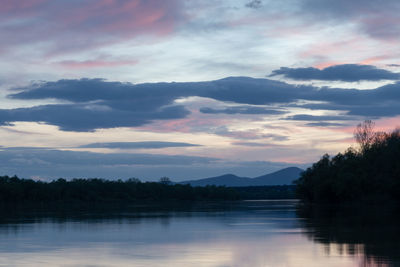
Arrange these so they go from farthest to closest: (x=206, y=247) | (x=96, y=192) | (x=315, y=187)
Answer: (x=96, y=192)
(x=315, y=187)
(x=206, y=247)

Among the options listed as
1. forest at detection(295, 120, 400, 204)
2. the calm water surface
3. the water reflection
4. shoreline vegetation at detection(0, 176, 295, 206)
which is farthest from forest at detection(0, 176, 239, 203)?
the water reflection

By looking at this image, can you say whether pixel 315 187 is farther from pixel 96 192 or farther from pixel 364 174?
pixel 96 192

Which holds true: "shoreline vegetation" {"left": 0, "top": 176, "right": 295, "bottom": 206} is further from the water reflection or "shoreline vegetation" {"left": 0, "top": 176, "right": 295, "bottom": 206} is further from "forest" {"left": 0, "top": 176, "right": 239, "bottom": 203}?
the water reflection

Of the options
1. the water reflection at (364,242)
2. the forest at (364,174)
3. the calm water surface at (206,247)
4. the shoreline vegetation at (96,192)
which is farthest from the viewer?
the shoreline vegetation at (96,192)

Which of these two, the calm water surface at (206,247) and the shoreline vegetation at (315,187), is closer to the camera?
the calm water surface at (206,247)

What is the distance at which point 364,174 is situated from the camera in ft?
273

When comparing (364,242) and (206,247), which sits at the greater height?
(364,242)

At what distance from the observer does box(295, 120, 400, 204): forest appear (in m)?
78.9

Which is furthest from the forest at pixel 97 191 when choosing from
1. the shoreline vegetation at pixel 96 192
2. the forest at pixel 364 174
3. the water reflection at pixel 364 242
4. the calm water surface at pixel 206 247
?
the water reflection at pixel 364 242

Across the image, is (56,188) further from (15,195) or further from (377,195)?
(377,195)

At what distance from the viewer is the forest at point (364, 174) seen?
7888cm

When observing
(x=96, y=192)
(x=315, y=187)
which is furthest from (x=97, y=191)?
(x=315, y=187)

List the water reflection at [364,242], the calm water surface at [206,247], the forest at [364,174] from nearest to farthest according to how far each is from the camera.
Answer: the water reflection at [364,242] < the calm water surface at [206,247] < the forest at [364,174]

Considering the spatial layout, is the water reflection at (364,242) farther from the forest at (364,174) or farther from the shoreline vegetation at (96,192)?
the shoreline vegetation at (96,192)
